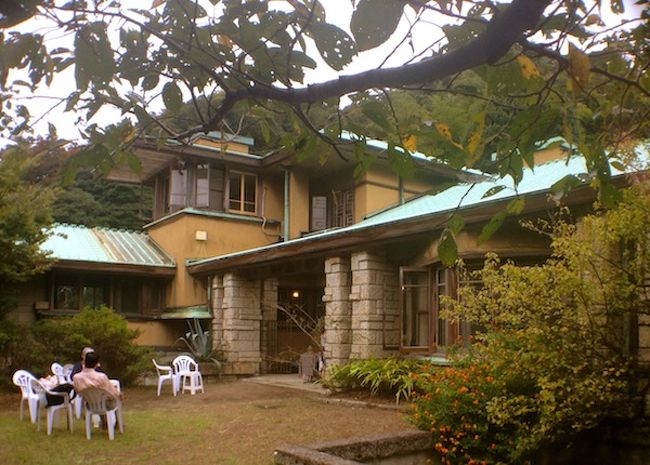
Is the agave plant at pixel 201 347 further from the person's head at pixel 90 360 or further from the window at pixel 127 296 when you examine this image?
the person's head at pixel 90 360

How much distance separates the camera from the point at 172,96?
8.86 feet

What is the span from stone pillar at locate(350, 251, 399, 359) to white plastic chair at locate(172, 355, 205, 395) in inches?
144

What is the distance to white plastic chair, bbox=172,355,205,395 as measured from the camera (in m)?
14.3

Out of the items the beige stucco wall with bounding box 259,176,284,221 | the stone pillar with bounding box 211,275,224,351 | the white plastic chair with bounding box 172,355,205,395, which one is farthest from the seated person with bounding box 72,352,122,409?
the beige stucco wall with bounding box 259,176,284,221

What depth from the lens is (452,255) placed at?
267 centimetres

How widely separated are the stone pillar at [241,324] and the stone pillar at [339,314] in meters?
4.10

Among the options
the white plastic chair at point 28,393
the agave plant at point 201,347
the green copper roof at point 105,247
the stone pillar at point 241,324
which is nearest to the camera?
the white plastic chair at point 28,393

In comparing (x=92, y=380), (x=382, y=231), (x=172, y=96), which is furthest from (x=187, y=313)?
(x=172, y=96)

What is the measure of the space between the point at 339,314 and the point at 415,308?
162cm

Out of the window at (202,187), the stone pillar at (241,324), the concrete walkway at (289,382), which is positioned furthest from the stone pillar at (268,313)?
the window at (202,187)

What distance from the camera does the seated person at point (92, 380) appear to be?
859 cm

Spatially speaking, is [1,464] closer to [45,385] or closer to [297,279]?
[45,385]

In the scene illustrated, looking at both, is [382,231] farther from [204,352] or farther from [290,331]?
[290,331]

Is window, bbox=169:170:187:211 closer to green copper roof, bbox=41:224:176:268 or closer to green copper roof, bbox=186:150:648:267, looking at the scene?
green copper roof, bbox=41:224:176:268
